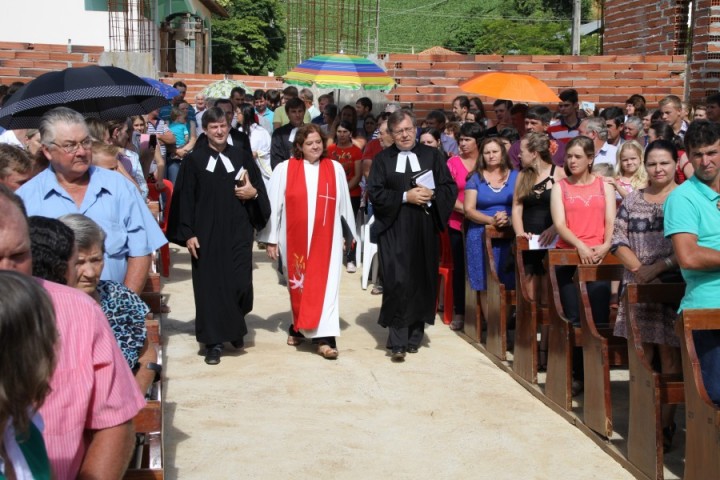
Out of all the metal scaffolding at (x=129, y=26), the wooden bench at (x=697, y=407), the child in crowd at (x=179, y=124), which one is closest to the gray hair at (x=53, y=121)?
the wooden bench at (x=697, y=407)

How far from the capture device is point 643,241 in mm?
6496

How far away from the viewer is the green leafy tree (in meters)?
52.2

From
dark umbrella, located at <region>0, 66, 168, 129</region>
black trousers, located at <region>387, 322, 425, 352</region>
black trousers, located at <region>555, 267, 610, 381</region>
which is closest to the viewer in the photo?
black trousers, located at <region>555, 267, 610, 381</region>

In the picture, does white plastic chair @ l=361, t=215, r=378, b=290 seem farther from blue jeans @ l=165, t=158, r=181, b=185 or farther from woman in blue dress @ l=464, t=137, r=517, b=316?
blue jeans @ l=165, t=158, r=181, b=185

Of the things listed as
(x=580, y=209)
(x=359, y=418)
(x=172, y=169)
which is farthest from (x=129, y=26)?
(x=359, y=418)

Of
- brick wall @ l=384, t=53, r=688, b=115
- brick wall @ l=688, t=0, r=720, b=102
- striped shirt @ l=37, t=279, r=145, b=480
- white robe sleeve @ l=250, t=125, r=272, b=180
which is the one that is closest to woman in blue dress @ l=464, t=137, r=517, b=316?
white robe sleeve @ l=250, t=125, r=272, b=180

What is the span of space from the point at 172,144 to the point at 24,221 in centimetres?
1173

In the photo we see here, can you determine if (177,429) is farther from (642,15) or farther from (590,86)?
(642,15)

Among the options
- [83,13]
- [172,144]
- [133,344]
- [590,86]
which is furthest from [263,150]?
[83,13]

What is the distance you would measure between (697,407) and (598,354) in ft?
4.27

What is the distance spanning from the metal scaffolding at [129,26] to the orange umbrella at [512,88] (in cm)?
1724

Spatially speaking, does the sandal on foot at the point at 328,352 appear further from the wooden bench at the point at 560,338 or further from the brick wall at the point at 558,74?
the brick wall at the point at 558,74

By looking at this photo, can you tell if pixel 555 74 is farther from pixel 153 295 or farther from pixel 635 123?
pixel 153 295

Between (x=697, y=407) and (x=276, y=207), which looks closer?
(x=697, y=407)
